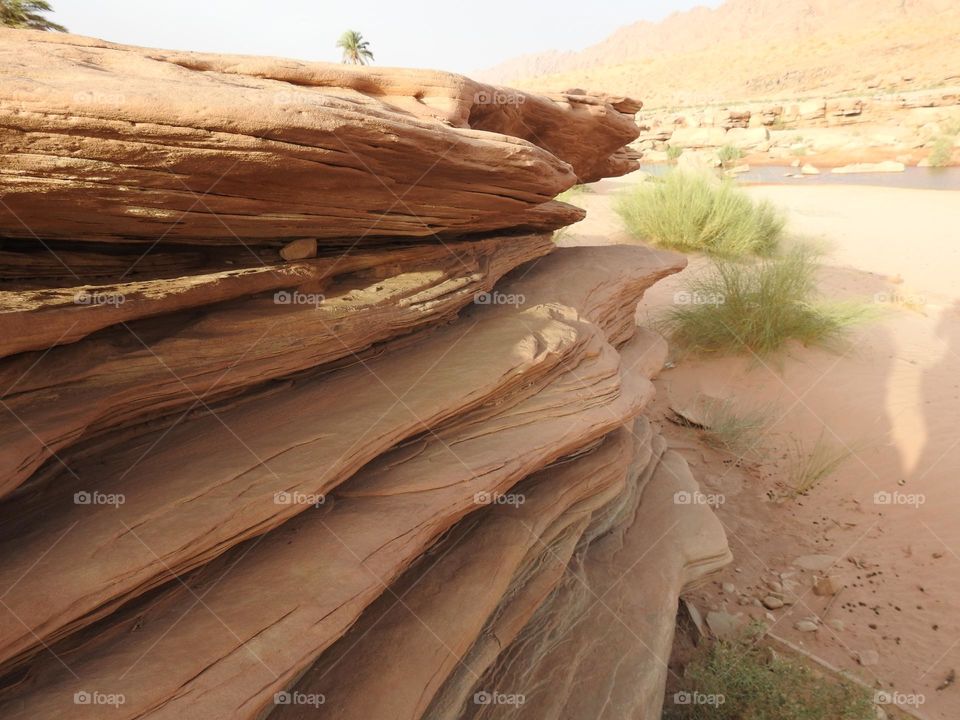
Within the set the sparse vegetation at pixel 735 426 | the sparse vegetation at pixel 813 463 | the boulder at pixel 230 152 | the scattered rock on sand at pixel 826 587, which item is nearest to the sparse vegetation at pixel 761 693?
the scattered rock on sand at pixel 826 587

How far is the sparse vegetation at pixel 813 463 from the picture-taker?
15.8ft

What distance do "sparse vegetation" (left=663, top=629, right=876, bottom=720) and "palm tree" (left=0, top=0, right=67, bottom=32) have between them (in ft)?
40.1

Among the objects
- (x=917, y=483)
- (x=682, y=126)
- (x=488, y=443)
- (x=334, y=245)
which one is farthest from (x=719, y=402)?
(x=682, y=126)

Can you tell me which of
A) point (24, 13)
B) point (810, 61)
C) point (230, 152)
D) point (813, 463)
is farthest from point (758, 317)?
point (810, 61)

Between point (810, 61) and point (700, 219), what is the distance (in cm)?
4645

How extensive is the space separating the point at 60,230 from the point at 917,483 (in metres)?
5.88

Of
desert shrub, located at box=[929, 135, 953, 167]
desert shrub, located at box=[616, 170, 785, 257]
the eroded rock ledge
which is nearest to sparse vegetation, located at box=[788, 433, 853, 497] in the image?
the eroded rock ledge

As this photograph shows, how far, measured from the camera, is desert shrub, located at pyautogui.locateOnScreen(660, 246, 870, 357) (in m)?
6.39

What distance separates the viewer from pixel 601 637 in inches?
115

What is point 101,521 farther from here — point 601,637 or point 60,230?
point 601,637

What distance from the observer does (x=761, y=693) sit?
2.85 meters

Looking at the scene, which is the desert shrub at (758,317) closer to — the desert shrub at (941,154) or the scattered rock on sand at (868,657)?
the scattered rock on sand at (868,657)

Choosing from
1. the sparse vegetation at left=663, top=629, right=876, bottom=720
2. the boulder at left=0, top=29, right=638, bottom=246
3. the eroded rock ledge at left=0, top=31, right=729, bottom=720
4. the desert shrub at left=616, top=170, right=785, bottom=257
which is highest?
the boulder at left=0, top=29, right=638, bottom=246

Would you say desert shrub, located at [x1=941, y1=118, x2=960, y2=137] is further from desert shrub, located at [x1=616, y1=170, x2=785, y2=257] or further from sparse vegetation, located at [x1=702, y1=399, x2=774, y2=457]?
sparse vegetation, located at [x1=702, y1=399, x2=774, y2=457]
